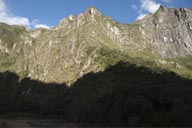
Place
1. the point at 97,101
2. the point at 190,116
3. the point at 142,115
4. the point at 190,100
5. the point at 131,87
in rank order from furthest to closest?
the point at 97,101 < the point at 131,87 < the point at 142,115 < the point at 190,100 < the point at 190,116

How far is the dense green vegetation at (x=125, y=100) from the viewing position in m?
96.5

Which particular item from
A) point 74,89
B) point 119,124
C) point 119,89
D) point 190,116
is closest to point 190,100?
point 190,116

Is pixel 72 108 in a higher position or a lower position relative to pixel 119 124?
higher

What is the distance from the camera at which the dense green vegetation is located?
→ 9654 cm

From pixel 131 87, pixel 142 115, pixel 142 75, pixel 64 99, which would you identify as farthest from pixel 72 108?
pixel 142 115

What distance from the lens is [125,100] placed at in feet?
382

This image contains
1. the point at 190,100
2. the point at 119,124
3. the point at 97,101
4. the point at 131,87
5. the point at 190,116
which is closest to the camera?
the point at 190,116

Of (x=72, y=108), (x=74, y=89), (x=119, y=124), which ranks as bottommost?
(x=119, y=124)

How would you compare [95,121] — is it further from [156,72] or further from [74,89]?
[74,89]

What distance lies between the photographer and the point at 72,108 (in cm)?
16500

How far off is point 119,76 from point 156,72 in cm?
2022

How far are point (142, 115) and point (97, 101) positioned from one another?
134ft

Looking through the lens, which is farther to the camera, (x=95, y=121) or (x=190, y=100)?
(x=95, y=121)

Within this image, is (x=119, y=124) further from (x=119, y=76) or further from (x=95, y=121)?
(x=119, y=76)
